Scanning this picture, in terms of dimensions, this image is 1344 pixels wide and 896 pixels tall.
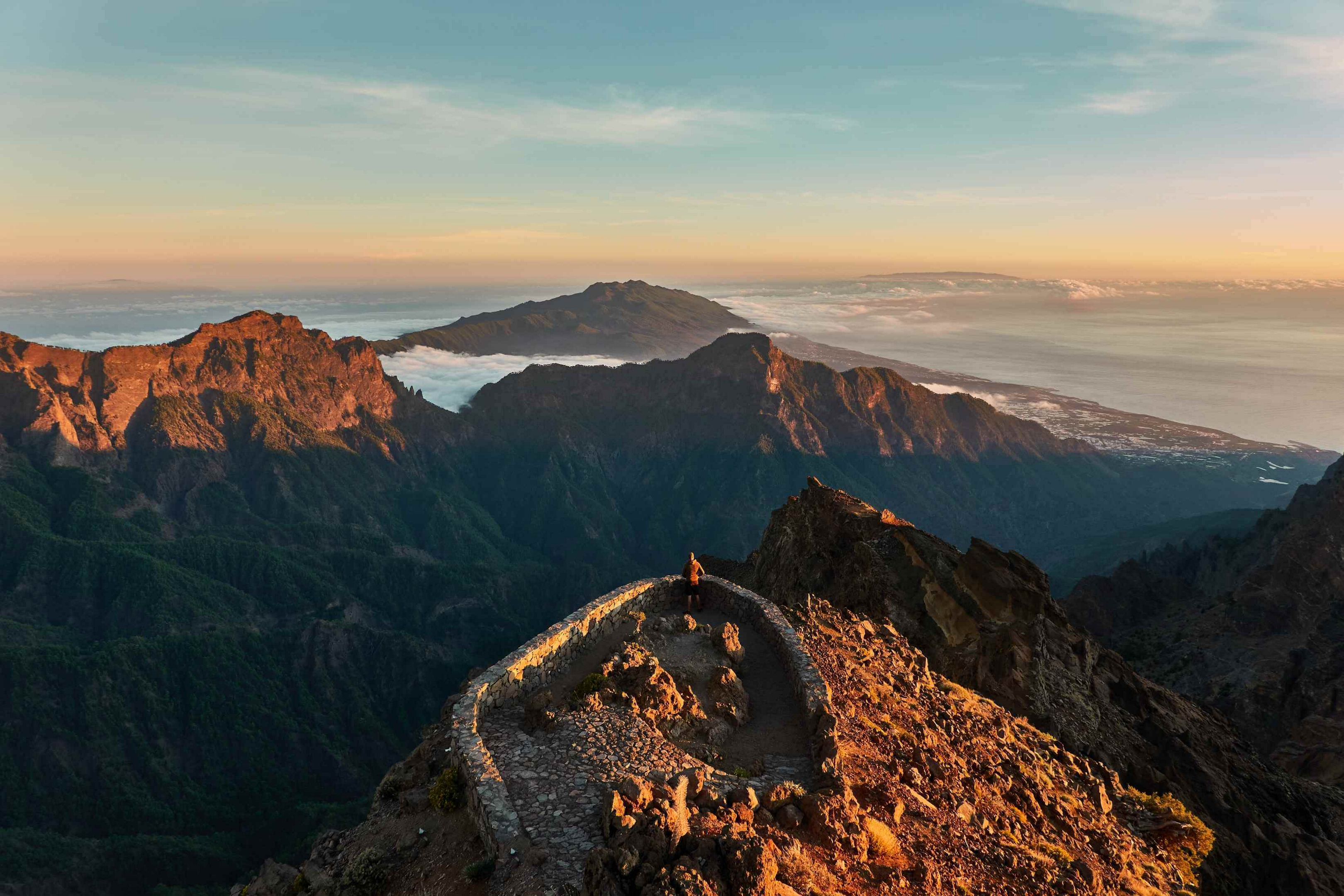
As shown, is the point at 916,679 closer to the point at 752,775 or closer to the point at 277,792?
the point at 752,775

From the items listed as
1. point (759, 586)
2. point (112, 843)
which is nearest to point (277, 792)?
point (112, 843)

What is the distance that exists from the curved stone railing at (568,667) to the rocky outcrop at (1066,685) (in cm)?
560

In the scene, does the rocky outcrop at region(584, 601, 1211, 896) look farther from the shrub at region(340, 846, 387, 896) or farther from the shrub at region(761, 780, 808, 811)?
the shrub at region(340, 846, 387, 896)

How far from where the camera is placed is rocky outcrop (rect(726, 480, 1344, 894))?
1559 inches

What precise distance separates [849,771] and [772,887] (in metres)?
7.05

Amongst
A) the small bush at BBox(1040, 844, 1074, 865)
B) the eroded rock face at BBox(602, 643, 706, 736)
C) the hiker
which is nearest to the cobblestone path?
the eroded rock face at BBox(602, 643, 706, 736)

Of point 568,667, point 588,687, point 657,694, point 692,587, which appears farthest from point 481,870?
point 692,587

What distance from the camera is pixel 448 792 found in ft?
65.6

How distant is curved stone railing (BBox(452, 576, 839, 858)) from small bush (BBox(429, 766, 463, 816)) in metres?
0.27

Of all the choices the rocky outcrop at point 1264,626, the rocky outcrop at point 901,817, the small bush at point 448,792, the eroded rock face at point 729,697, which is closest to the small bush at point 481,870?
the rocky outcrop at point 901,817

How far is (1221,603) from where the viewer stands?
315ft

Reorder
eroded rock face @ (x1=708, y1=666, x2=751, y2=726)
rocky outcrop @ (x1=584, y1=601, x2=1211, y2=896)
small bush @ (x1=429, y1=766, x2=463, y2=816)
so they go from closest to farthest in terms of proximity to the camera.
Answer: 1. rocky outcrop @ (x1=584, y1=601, x2=1211, y2=896)
2. small bush @ (x1=429, y1=766, x2=463, y2=816)
3. eroded rock face @ (x1=708, y1=666, x2=751, y2=726)

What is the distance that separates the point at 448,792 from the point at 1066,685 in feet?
128

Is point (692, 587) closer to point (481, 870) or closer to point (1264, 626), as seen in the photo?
point (481, 870)
